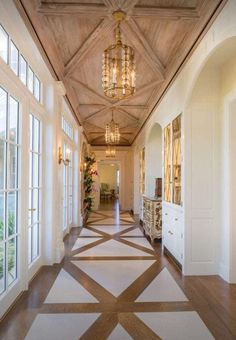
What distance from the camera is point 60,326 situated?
2455mm

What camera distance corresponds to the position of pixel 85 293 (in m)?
3.21

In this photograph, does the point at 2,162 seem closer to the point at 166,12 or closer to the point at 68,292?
the point at 68,292

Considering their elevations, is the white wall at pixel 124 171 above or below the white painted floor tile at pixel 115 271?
above

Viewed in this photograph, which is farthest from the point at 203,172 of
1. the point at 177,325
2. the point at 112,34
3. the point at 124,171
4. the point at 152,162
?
the point at 124,171

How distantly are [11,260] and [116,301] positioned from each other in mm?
1290

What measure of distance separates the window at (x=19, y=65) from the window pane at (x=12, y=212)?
4.57 feet

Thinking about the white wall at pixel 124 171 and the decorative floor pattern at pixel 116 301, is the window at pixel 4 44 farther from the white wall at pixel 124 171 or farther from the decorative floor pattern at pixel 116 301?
the white wall at pixel 124 171

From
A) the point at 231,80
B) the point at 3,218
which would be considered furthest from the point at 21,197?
the point at 231,80

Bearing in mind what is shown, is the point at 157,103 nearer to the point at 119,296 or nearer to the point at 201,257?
the point at 201,257

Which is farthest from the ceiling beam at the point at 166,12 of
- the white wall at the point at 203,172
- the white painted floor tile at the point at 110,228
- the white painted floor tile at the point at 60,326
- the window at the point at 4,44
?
the white painted floor tile at the point at 110,228

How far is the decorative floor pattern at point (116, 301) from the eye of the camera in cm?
237

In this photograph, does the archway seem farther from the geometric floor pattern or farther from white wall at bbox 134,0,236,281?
the geometric floor pattern

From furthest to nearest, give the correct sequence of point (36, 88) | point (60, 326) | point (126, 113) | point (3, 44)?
point (126, 113) → point (36, 88) → point (3, 44) → point (60, 326)

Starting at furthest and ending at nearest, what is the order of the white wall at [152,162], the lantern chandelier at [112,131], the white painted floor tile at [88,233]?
the white wall at [152,162], the lantern chandelier at [112,131], the white painted floor tile at [88,233]
